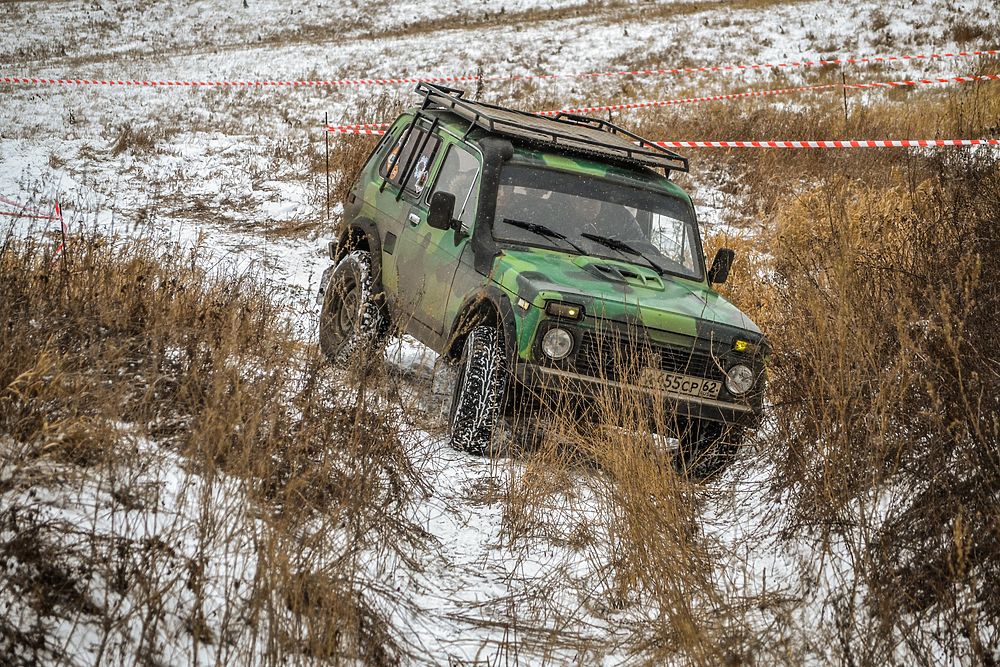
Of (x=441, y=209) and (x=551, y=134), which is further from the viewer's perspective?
(x=551, y=134)

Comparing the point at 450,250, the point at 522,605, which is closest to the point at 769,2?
the point at 450,250

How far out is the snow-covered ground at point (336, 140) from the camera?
11.5 feet

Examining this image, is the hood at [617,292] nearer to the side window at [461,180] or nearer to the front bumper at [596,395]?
the front bumper at [596,395]

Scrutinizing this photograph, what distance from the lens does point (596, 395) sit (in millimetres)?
4801

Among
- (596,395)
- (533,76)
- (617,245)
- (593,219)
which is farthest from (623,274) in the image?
(533,76)

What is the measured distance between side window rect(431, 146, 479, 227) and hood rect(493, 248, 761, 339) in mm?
527

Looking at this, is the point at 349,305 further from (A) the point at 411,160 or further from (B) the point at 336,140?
(B) the point at 336,140

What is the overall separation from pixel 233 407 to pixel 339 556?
0.76 metres

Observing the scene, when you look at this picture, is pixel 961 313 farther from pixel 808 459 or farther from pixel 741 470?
pixel 741 470

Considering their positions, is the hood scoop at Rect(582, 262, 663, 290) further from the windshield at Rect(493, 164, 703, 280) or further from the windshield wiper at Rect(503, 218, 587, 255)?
the windshield wiper at Rect(503, 218, 587, 255)

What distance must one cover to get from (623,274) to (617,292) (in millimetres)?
426

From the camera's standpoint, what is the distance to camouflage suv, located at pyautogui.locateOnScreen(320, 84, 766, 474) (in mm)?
4961

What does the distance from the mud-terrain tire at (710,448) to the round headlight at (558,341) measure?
2.58 feet

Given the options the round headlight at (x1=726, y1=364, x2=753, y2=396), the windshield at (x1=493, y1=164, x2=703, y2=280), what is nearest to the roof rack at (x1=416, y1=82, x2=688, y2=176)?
the windshield at (x1=493, y1=164, x2=703, y2=280)
